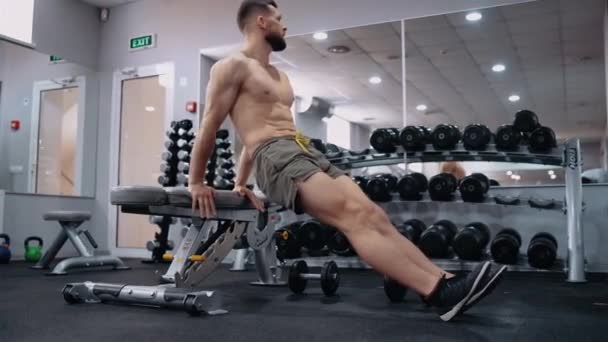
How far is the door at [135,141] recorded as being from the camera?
5.61m

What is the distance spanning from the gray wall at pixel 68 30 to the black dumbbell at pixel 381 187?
359 cm

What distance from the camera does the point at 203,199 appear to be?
193 centimetres

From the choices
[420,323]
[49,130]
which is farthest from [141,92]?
[420,323]

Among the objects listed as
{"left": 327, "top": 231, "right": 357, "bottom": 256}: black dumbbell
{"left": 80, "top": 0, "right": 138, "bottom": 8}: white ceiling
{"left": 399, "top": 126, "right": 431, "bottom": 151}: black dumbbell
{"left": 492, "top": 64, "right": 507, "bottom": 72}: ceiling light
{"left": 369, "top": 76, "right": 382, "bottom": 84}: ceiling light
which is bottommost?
{"left": 327, "top": 231, "right": 357, "bottom": 256}: black dumbbell

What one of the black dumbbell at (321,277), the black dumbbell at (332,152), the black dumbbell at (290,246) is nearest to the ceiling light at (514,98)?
the black dumbbell at (332,152)

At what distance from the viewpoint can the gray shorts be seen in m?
1.73

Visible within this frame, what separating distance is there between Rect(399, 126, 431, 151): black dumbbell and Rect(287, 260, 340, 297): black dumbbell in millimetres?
1622

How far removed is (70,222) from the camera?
4082 millimetres

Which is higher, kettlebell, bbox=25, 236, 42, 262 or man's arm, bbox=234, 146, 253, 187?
man's arm, bbox=234, 146, 253, 187

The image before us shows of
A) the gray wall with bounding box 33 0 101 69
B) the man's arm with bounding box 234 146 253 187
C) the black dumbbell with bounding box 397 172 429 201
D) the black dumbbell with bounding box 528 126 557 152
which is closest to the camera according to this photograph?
the man's arm with bounding box 234 146 253 187

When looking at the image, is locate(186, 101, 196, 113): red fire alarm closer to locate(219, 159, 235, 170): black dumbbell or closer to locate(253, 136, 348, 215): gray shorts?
locate(219, 159, 235, 170): black dumbbell

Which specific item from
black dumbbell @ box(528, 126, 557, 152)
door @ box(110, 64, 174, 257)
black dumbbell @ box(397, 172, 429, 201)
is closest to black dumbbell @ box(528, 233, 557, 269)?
black dumbbell @ box(528, 126, 557, 152)

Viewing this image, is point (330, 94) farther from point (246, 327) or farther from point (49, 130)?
point (246, 327)

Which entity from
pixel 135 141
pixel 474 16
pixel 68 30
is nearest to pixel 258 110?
pixel 474 16
